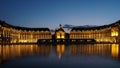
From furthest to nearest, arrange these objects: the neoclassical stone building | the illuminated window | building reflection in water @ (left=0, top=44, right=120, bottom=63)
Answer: the illuminated window
the neoclassical stone building
building reflection in water @ (left=0, top=44, right=120, bottom=63)

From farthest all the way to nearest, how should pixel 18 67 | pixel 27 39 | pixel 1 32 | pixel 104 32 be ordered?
pixel 27 39 < pixel 104 32 < pixel 1 32 < pixel 18 67

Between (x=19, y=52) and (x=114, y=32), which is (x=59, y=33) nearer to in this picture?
(x=114, y=32)

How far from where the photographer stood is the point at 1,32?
13175 cm

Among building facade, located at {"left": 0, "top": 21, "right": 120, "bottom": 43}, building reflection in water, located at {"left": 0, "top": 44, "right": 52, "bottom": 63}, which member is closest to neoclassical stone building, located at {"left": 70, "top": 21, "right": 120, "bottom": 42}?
building facade, located at {"left": 0, "top": 21, "right": 120, "bottom": 43}

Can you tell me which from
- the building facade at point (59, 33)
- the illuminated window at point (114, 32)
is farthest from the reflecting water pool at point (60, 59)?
the building facade at point (59, 33)

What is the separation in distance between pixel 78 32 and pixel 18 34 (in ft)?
160

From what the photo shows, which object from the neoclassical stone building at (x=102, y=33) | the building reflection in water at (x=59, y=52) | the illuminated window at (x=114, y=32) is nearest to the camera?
the building reflection in water at (x=59, y=52)

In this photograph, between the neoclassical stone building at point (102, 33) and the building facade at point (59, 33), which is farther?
the building facade at point (59, 33)

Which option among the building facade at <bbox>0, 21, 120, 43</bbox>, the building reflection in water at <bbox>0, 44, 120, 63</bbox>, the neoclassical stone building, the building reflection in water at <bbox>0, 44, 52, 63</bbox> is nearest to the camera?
the building reflection in water at <bbox>0, 44, 52, 63</bbox>

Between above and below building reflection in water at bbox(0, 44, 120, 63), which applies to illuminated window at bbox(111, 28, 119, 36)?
above

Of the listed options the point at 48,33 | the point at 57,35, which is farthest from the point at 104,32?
the point at 48,33

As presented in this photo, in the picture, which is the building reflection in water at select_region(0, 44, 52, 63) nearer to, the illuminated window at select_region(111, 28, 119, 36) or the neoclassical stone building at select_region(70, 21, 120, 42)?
the neoclassical stone building at select_region(70, 21, 120, 42)

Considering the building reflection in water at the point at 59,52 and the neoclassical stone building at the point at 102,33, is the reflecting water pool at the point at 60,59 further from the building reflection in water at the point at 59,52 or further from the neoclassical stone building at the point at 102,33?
the neoclassical stone building at the point at 102,33

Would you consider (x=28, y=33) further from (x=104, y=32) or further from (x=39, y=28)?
(x=104, y=32)
